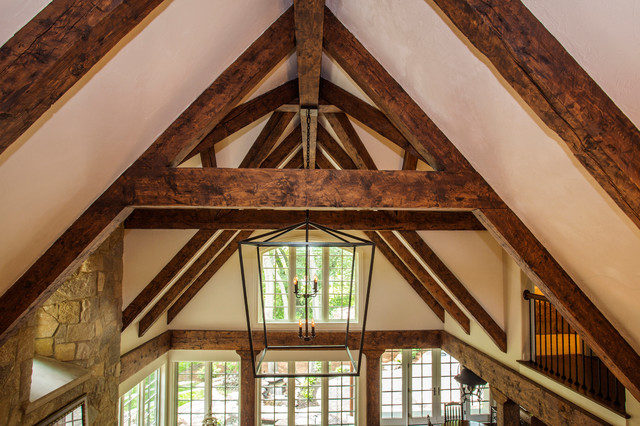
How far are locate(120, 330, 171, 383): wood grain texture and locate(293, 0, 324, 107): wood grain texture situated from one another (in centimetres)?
454

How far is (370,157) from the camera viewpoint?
14.1 feet

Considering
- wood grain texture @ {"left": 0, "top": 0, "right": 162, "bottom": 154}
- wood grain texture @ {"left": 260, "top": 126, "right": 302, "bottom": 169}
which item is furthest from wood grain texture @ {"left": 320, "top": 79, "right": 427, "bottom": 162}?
wood grain texture @ {"left": 0, "top": 0, "right": 162, "bottom": 154}

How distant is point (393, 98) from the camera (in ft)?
9.45

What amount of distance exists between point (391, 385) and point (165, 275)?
17.5 ft

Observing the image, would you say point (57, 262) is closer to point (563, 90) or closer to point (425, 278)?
point (563, 90)

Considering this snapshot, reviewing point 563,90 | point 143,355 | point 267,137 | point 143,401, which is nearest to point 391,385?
point 143,401

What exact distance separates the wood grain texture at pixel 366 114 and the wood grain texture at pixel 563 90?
1.78m

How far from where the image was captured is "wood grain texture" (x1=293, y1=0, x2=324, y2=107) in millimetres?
2203

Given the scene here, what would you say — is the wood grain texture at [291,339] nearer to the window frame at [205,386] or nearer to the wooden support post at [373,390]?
the wooden support post at [373,390]

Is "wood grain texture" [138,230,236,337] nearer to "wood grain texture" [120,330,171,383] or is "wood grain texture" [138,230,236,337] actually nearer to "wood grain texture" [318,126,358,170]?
"wood grain texture" [120,330,171,383]

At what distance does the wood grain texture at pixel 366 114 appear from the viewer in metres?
3.48

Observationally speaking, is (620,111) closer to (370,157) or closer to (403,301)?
(370,157)

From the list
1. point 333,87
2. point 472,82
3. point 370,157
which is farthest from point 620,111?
point 370,157

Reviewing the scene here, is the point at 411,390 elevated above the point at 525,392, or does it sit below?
below
